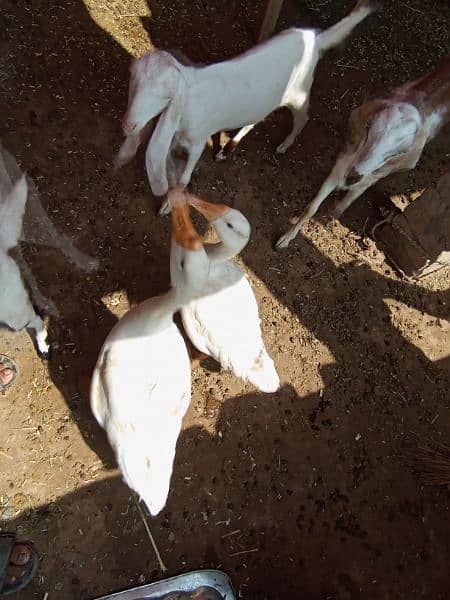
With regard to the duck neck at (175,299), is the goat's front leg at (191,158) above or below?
above

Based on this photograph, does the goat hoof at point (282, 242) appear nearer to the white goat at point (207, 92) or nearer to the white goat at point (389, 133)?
the white goat at point (389, 133)

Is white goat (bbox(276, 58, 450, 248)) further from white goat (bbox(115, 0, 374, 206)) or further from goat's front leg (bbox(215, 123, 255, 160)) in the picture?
goat's front leg (bbox(215, 123, 255, 160))

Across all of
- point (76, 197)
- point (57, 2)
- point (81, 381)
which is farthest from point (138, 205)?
point (57, 2)

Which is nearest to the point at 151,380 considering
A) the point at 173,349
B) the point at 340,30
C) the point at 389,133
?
the point at 173,349

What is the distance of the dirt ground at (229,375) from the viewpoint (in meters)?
2.97

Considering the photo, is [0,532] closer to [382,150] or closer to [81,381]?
[81,381]

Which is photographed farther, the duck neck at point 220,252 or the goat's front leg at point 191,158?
the goat's front leg at point 191,158

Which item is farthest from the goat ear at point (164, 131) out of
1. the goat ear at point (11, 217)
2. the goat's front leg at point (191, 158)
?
the goat ear at point (11, 217)

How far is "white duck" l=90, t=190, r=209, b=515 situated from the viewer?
2375 mm

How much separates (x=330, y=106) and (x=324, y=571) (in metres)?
3.78

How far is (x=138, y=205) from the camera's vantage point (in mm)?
3629

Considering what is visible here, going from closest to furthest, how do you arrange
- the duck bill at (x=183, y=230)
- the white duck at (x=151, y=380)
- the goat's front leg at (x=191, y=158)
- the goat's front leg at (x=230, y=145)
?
the duck bill at (x=183, y=230), the white duck at (x=151, y=380), the goat's front leg at (x=191, y=158), the goat's front leg at (x=230, y=145)

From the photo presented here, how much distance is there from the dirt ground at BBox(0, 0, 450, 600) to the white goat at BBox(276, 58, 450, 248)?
0.57 metres

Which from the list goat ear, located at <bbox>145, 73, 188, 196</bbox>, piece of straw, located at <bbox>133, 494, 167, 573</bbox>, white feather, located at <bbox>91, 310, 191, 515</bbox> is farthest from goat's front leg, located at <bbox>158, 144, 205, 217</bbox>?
piece of straw, located at <bbox>133, 494, 167, 573</bbox>
